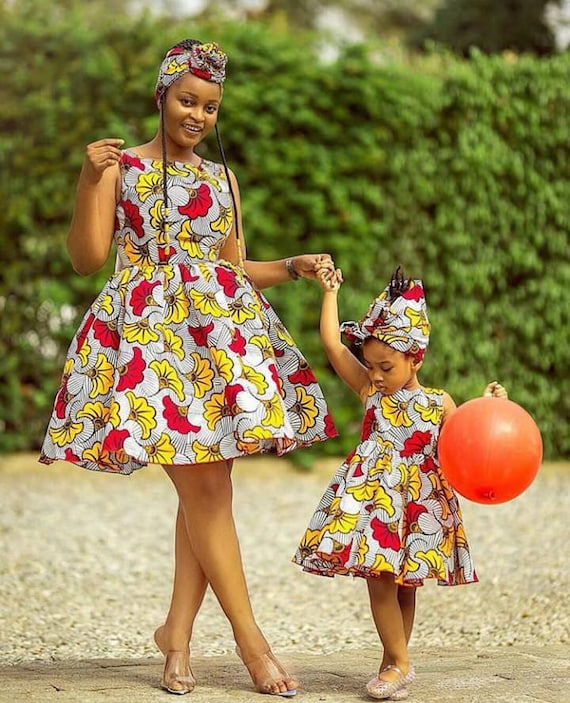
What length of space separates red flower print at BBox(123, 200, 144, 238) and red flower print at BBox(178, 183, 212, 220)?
109 millimetres

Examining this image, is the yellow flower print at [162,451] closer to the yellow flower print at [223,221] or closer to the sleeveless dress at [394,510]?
the sleeveless dress at [394,510]

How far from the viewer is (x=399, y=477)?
3.24 meters

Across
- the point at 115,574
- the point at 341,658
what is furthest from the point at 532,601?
the point at 115,574

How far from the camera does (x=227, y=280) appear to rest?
334 cm

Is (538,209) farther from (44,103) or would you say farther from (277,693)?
(277,693)

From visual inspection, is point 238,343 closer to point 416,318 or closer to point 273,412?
point 273,412

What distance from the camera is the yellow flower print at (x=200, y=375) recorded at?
3.21 m

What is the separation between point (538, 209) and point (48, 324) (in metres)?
3.16

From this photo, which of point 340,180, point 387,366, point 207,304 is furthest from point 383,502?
point 340,180

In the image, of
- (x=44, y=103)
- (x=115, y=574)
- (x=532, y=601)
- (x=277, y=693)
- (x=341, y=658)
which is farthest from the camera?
(x=44, y=103)

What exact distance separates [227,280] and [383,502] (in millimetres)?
703

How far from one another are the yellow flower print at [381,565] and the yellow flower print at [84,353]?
89 centimetres

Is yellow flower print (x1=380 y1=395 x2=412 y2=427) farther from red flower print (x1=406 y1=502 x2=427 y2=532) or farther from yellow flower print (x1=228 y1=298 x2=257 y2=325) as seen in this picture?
yellow flower print (x1=228 y1=298 x2=257 y2=325)

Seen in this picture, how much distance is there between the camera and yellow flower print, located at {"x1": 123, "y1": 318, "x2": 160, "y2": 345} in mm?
3221
